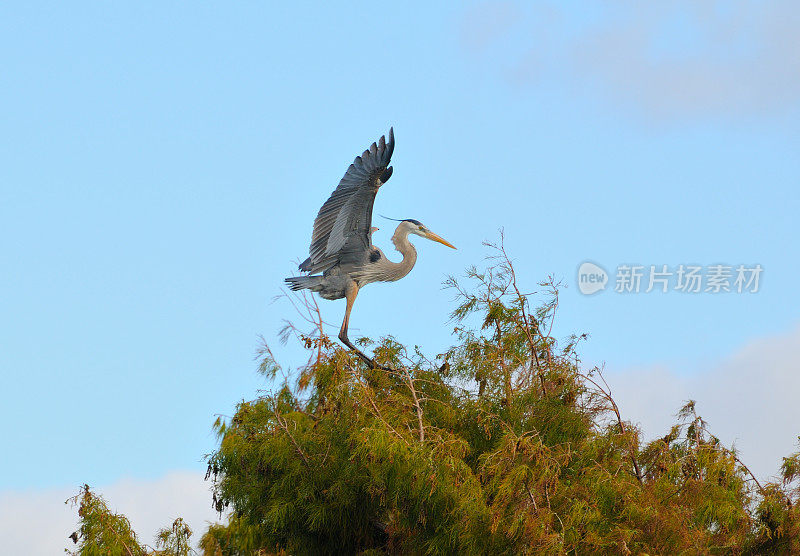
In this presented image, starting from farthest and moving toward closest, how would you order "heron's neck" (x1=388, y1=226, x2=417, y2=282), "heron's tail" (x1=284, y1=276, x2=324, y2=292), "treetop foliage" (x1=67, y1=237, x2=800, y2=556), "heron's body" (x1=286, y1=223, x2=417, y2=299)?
"heron's neck" (x1=388, y1=226, x2=417, y2=282) → "heron's tail" (x1=284, y1=276, x2=324, y2=292) → "heron's body" (x1=286, y1=223, x2=417, y2=299) → "treetop foliage" (x1=67, y1=237, x2=800, y2=556)

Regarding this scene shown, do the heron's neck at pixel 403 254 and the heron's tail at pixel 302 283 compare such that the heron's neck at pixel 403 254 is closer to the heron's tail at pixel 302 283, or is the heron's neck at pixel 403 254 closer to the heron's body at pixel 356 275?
the heron's body at pixel 356 275

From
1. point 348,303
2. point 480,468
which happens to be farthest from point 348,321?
point 480,468

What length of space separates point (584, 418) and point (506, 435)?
156 centimetres

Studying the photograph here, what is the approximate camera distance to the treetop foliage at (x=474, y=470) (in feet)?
27.4

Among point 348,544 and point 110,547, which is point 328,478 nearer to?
point 348,544

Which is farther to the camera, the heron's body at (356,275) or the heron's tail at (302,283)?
the heron's tail at (302,283)

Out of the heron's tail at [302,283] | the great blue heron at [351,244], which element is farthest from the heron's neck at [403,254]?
the heron's tail at [302,283]

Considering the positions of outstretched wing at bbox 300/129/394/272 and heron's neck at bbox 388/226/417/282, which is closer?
outstretched wing at bbox 300/129/394/272

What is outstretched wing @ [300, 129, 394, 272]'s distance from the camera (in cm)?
1092

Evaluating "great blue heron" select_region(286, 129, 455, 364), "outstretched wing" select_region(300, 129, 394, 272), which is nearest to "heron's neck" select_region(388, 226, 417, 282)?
"great blue heron" select_region(286, 129, 455, 364)

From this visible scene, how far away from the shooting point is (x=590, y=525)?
846 centimetres

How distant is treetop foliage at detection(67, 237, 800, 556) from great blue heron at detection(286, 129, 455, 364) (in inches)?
12.7

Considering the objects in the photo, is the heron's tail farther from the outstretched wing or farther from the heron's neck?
the heron's neck

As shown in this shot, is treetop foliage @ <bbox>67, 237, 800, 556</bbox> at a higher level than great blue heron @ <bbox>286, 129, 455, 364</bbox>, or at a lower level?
lower
